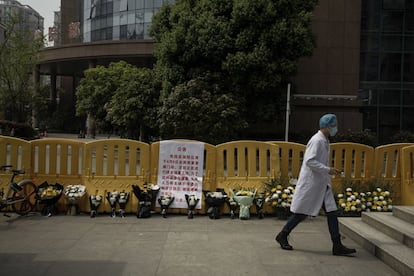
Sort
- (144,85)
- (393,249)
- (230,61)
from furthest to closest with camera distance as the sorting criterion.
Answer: (144,85), (230,61), (393,249)

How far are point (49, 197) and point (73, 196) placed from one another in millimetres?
429

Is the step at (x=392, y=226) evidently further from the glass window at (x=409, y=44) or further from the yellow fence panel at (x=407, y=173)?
the glass window at (x=409, y=44)

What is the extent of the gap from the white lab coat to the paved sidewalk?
0.63 metres

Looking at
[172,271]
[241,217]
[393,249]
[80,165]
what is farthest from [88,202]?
[393,249]

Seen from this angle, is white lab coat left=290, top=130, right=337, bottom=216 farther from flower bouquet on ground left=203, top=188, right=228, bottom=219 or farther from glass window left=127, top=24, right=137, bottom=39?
glass window left=127, top=24, right=137, bottom=39

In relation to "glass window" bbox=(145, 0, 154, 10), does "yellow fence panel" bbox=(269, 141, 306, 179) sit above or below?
below

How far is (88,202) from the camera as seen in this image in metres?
8.41

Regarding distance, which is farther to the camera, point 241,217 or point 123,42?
point 123,42

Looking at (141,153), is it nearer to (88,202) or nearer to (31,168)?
(88,202)

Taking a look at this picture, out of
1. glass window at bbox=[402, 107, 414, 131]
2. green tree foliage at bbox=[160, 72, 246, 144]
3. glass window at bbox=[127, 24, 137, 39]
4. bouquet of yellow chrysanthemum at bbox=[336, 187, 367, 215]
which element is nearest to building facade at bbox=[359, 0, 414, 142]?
glass window at bbox=[402, 107, 414, 131]

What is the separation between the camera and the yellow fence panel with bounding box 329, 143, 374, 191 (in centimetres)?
885

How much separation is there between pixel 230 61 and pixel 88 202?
11.4 meters

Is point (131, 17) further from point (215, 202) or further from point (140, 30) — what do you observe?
point (215, 202)

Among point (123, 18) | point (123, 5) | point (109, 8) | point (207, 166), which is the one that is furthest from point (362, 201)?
point (109, 8)
